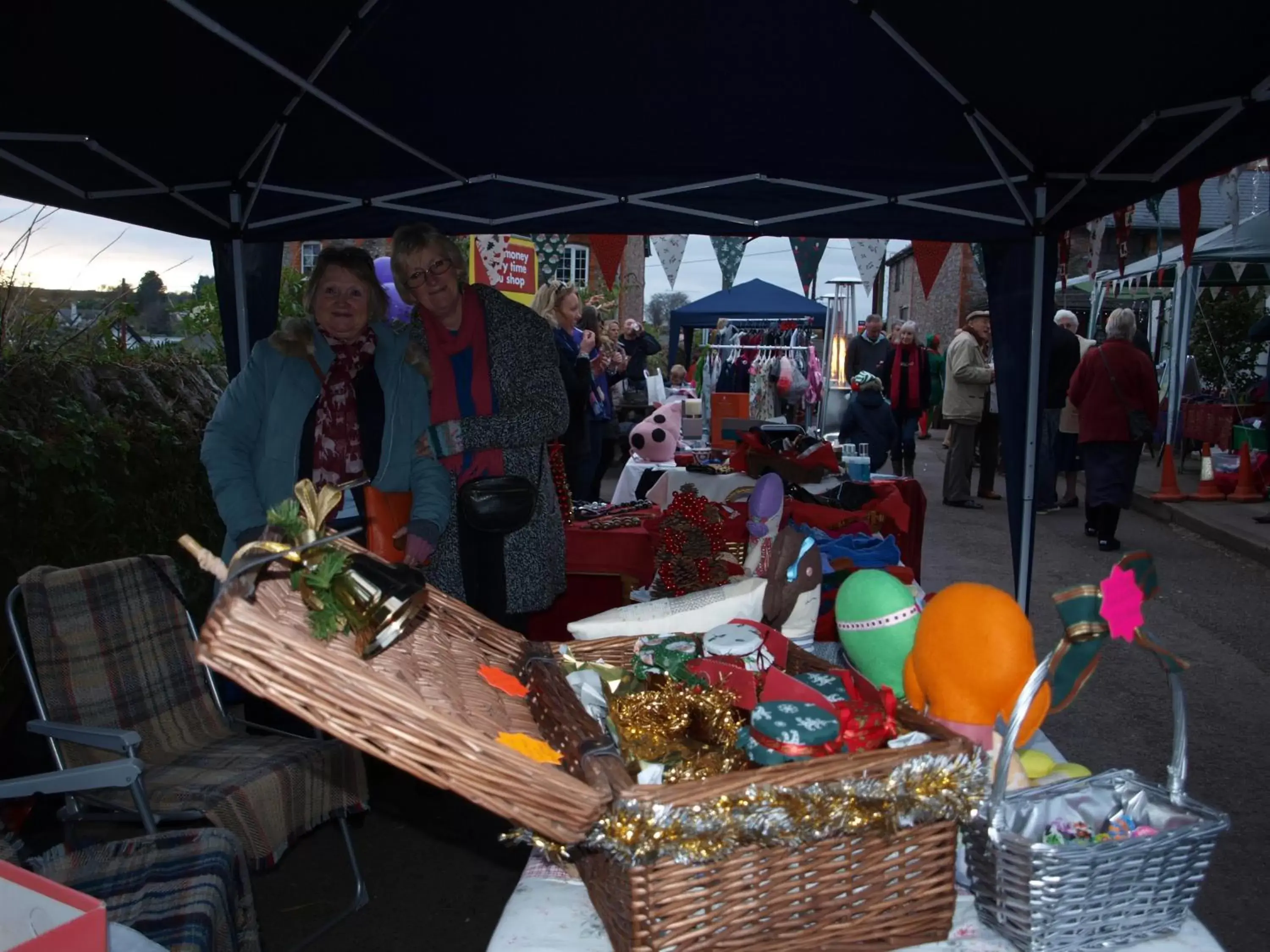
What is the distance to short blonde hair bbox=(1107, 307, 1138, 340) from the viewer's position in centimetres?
737

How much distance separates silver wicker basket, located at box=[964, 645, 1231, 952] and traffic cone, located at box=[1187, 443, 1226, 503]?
882 centimetres

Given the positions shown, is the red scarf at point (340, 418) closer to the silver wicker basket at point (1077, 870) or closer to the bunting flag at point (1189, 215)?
the silver wicker basket at point (1077, 870)

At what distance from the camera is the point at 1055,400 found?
28.7 feet

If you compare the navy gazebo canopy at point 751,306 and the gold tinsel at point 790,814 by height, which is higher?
the navy gazebo canopy at point 751,306

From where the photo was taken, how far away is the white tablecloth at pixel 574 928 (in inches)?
45.6

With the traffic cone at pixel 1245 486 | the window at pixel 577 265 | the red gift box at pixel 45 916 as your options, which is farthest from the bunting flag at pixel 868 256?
the window at pixel 577 265

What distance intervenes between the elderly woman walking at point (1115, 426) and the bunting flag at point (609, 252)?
4.01m

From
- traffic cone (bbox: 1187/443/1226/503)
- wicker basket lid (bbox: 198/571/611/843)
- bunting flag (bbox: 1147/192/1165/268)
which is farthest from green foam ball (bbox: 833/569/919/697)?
traffic cone (bbox: 1187/443/1226/503)

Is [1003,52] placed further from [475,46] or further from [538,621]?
[538,621]

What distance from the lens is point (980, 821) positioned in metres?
1.14

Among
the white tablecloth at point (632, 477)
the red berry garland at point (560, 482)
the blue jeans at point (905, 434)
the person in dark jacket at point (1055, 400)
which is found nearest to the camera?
the red berry garland at point (560, 482)

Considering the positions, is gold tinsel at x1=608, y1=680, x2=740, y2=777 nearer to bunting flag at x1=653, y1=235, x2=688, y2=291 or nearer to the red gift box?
the red gift box

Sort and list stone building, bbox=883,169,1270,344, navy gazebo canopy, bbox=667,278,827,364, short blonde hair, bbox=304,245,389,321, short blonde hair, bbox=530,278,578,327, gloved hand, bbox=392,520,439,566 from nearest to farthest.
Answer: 1. gloved hand, bbox=392,520,439,566
2. short blonde hair, bbox=304,245,389,321
3. short blonde hair, bbox=530,278,578,327
4. navy gazebo canopy, bbox=667,278,827,364
5. stone building, bbox=883,169,1270,344

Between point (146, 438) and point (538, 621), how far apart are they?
1722mm
